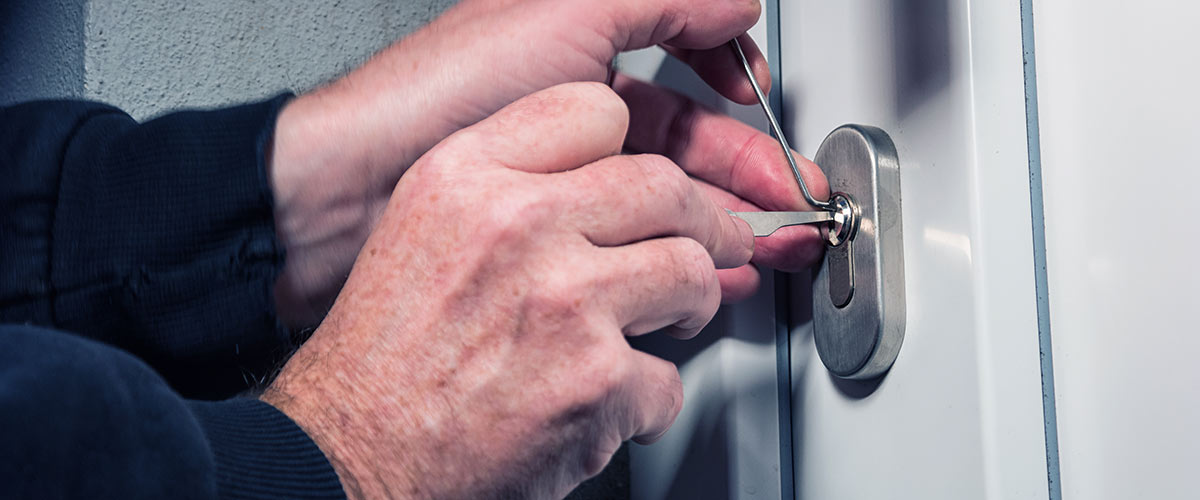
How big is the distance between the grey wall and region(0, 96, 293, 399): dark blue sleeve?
0.14 m

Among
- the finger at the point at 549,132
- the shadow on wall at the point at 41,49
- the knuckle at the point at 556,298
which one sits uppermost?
the shadow on wall at the point at 41,49

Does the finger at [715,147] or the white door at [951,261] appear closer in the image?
the white door at [951,261]

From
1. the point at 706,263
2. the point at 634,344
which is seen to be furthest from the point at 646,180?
the point at 634,344

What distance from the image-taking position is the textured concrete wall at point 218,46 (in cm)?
61

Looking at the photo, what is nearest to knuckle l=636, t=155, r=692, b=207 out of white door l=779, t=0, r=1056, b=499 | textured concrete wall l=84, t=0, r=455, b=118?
white door l=779, t=0, r=1056, b=499

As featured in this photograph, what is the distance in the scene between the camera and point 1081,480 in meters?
0.29

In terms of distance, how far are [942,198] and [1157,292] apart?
9cm

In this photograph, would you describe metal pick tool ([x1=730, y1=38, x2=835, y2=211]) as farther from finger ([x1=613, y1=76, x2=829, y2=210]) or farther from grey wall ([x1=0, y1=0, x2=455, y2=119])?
grey wall ([x1=0, y1=0, x2=455, y2=119])

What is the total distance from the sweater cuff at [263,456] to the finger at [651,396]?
14 centimetres

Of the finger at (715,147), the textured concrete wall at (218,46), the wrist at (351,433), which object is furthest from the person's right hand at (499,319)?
the textured concrete wall at (218,46)

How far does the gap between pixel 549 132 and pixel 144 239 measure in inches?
11.5

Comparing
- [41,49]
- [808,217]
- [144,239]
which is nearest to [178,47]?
[41,49]

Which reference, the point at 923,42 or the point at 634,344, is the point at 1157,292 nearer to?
the point at 923,42

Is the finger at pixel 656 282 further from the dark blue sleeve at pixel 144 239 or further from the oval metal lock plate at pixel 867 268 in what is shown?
the dark blue sleeve at pixel 144 239
